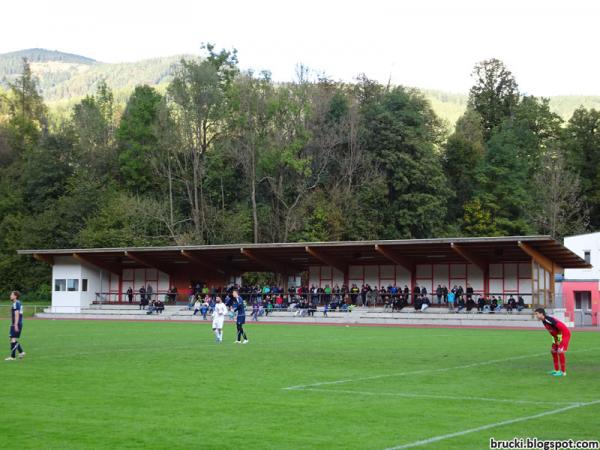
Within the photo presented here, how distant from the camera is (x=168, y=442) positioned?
10.5m

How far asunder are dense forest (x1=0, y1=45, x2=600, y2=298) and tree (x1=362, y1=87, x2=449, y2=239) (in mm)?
145

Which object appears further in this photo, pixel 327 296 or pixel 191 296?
pixel 191 296

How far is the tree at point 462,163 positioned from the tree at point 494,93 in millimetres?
7898

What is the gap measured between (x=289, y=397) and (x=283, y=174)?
6252cm

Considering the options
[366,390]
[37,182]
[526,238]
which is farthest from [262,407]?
[37,182]

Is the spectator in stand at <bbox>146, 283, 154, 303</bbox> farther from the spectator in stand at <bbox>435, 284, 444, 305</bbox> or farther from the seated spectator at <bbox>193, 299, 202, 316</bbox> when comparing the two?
the spectator in stand at <bbox>435, 284, 444, 305</bbox>

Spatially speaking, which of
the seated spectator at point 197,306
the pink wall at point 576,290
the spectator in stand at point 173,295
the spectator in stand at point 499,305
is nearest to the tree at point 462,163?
the pink wall at point 576,290

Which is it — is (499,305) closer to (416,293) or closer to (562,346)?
(416,293)

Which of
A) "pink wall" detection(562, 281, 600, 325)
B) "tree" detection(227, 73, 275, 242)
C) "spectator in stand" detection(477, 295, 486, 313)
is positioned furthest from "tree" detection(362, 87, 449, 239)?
"spectator in stand" detection(477, 295, 486, 313)

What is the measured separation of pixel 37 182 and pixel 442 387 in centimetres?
7705

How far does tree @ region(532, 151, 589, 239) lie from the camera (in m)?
78.9

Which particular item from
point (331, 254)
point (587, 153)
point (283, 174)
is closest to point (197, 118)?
point (283, 174)

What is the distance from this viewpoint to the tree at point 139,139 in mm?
80812

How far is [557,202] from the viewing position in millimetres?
79438
